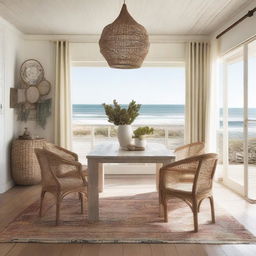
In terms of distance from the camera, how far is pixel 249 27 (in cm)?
434

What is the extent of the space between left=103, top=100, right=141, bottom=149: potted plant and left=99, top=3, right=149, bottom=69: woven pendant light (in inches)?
26.4

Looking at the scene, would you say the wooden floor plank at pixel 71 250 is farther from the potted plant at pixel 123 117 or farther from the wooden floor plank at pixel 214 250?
the potted plant at pixel 123 117

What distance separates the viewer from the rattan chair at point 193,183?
129 inches

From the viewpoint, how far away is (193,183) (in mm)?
3279

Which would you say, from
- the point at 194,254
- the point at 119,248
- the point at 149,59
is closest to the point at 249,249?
the point at 194,254

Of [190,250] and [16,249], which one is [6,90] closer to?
[16,249]

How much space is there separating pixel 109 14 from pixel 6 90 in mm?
1963

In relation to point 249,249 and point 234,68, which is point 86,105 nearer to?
point 234,68

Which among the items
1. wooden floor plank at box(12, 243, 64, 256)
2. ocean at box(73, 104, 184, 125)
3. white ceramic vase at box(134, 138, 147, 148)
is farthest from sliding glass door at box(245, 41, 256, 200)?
Answer: ocean at box(73, 104, 184, 125)

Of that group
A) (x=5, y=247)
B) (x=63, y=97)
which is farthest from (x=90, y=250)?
(x=63, y=97)

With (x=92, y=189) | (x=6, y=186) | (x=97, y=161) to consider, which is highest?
(x=97, y=161)

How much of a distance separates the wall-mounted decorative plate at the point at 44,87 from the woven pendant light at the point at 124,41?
2.64 m

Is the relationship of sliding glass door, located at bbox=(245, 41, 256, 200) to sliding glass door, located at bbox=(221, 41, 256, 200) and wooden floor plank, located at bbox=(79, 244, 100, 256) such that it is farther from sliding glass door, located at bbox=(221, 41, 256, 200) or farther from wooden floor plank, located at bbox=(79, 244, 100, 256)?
wooden floor plank, located at bbox=(79, 244, 100, 256)

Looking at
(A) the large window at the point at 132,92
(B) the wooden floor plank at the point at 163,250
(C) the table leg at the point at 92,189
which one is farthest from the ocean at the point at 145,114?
(B) the wooden floor plank at the point at 163,250
